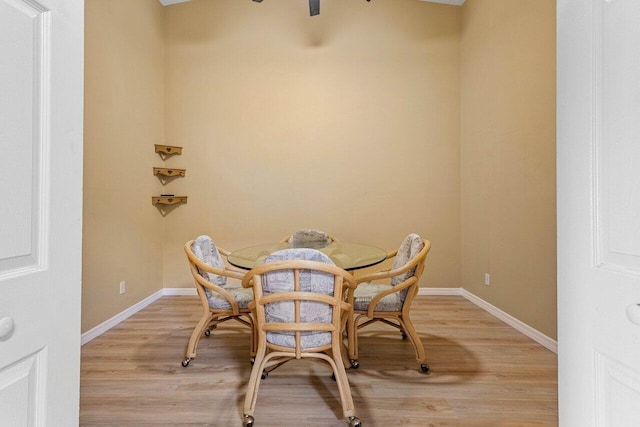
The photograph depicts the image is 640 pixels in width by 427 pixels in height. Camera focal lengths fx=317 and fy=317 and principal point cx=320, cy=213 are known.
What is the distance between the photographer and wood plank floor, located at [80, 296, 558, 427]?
1.62 metres

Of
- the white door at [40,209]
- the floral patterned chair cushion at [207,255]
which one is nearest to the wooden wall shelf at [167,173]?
the floral patterned chair cushion at [207,255]

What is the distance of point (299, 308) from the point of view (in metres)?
1.51

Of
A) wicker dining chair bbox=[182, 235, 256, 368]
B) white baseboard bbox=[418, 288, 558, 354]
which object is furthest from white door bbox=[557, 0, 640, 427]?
white baseboard bbox=[418, 288, 558, 354]

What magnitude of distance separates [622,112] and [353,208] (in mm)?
3257

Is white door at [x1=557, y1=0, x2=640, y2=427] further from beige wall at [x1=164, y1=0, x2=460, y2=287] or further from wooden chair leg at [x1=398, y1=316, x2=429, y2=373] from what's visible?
beige wall at [x1=164, y1=0, x2=460, y2=287]

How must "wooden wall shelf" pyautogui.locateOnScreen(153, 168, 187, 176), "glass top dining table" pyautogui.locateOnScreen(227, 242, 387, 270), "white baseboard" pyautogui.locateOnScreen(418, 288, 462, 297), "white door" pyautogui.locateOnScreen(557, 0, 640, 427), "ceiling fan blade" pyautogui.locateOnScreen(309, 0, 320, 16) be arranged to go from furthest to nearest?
"white baseboard" pyautogui.locateOnScreen(418, 288, 462, 297) → "wooden wall shelf" pyautogui.locateOnScreen(153, 168, 187, 176) → "ceiling fan blade" pyautogui.locateOnScreen(309, 0, 320, 16) → "glass top dining table" pyautogui.locateOnScreen(227, 242, 387, 270) → "white door" pyautogui.locateOnScreen(557, 0, 640, 427)

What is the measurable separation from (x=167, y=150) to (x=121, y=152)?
2.27 ft

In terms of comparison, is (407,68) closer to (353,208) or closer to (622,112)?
(353,208)

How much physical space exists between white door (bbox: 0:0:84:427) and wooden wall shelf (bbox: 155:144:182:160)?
121 inches

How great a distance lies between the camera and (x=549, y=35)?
2.36 meters

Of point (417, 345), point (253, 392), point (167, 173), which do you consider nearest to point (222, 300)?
point (253, 392)

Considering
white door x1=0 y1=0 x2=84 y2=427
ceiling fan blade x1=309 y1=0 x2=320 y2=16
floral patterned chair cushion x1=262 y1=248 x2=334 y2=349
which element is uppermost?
ceiling fan blade x1=309 y1=0 x2=320 y2=16

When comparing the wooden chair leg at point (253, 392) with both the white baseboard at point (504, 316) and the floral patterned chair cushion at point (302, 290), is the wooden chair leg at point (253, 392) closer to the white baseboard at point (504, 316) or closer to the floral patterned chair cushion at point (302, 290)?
the floral patterned chair cushion at point (302, 290)

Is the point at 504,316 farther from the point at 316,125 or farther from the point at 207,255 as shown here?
the point at 316,125
